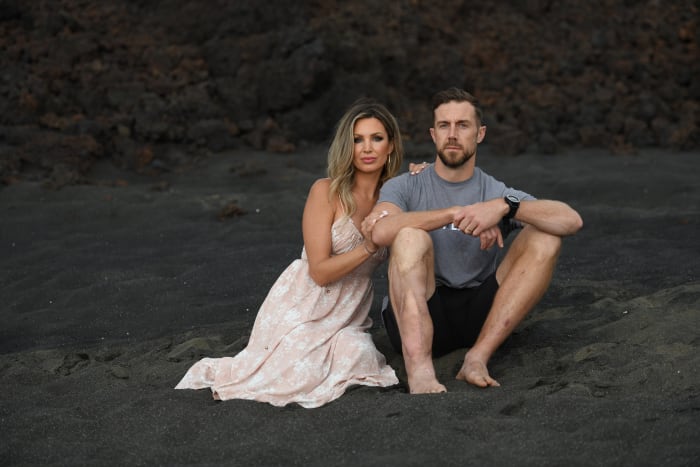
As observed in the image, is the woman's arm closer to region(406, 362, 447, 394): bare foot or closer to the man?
the man

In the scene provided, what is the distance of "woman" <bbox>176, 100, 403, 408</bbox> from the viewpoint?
4395 mm

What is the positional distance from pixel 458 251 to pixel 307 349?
947 millimetres

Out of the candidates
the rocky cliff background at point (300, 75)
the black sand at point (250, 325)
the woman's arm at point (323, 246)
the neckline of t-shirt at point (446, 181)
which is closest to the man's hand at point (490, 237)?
the neckline of t-shirt at point (446, 181)

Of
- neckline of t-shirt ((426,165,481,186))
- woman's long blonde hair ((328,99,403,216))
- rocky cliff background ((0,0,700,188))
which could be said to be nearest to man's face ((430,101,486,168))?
neckline of t-shirt ((426,165,481,186))

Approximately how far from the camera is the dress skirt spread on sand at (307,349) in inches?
172

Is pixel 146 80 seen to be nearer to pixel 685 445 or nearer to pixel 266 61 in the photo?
pixel 266 61

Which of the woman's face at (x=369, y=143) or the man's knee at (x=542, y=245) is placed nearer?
the man's knee at (x=542, y=245)

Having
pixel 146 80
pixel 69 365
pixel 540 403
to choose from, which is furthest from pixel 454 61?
pixel 540 403

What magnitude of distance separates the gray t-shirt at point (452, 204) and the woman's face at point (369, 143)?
0.48 ft

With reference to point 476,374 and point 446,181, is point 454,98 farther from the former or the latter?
point 476,374

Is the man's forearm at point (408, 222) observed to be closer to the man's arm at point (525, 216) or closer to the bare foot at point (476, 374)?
the man's arm at point (525, 216)

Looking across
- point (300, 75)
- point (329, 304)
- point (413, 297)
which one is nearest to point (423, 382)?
point (413, 297)

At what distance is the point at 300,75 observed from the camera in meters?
11.7

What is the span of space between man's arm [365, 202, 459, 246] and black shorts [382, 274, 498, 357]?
39cm
